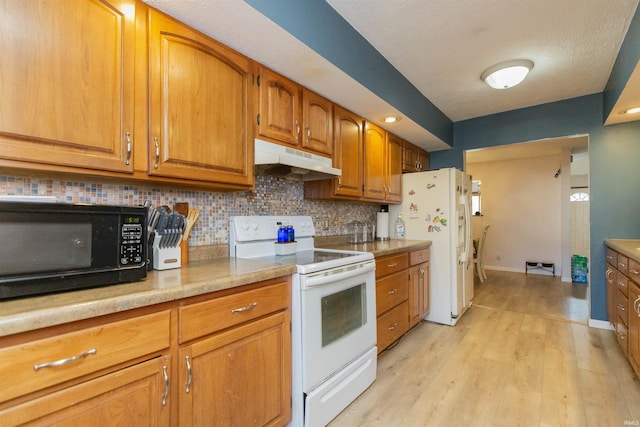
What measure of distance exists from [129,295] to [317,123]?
1.62 m

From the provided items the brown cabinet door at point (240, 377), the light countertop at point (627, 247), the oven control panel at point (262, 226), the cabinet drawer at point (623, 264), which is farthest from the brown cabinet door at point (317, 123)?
the cabinet drawer at point (623, 264)

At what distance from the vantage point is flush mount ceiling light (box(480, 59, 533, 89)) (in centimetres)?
226

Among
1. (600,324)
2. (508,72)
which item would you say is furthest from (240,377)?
(600,324)

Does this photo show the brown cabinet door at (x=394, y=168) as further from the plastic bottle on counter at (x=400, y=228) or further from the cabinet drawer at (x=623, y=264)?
the cabinet drawer at (x=623, y=264)

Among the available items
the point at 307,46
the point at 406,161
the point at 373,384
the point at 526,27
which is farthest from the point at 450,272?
the point at 307,46

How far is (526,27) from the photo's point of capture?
6.20 ft

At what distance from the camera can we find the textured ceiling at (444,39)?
1.44 m

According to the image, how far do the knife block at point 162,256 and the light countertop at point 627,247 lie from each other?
2697mm

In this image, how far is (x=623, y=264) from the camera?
7.27ft

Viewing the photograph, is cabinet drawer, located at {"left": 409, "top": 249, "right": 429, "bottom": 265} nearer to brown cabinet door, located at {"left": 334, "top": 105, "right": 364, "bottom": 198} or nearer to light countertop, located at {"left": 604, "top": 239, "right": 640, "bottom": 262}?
brown cabinet door, located at {"left": 334, "top": 105, "right": 364, "bottom": 198}

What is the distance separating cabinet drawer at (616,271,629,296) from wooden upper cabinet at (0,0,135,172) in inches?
126

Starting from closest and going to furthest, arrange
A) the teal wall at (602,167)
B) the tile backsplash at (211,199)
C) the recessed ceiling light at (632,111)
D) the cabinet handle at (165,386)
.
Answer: the cabinet handle at (165,386)
the tile backsplash at (211,199)
the recessed ceiling light at (632,111)
the teal wall at (602,167)

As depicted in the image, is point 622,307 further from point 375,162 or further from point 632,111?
point 375,162

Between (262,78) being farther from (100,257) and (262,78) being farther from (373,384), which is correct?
(373,384)
